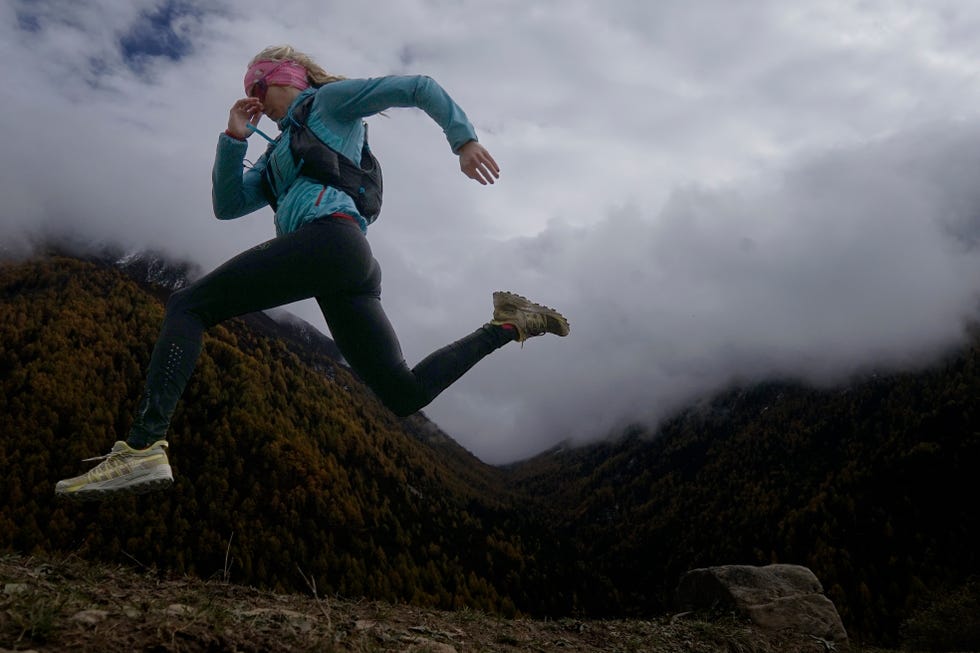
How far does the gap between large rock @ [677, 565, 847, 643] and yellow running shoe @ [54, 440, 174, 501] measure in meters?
7.28

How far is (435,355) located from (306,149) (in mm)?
1284

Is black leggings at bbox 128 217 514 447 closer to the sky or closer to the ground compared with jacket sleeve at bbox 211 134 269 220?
closer to the ground

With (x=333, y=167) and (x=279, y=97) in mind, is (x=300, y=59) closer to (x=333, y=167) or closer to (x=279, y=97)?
(x=279, y=97)

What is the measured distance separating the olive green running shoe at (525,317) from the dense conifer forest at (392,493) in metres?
67.3

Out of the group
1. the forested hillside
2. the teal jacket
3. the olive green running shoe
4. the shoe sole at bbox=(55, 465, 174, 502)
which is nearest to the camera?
the shoe sole at bbox=(55, 465, 174, 502)

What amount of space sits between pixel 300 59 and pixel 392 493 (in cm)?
12261

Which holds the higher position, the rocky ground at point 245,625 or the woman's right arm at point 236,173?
the woman's right arm at point 236,173

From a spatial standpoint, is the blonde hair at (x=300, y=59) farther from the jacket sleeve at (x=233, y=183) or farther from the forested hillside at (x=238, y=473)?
the forested hillside at (x=238, y=473)

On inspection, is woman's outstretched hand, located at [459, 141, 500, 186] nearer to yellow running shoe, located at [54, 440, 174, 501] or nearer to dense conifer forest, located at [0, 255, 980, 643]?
yellow running shoe, located at [54, 440, 174, 501]

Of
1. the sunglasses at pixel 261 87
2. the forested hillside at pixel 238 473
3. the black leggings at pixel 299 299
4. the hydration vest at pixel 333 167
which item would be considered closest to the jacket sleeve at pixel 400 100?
the hydration vest at pixel 333 167

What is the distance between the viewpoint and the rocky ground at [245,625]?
75.3 inches

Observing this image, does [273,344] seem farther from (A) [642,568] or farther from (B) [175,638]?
(B) [175,638]

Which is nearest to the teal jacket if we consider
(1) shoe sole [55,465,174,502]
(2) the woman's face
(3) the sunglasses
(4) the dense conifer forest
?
(2) the woman's face

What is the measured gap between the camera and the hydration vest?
294 centimetres
